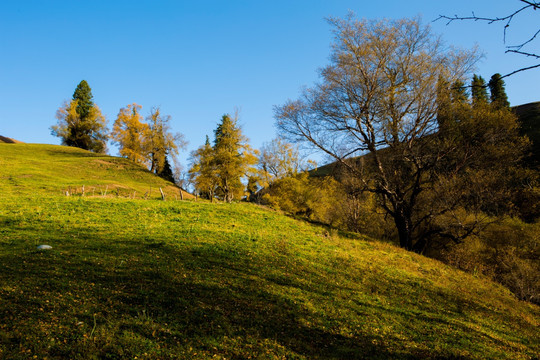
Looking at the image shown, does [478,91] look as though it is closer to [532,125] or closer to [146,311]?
[146,311]

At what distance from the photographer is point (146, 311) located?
638cm

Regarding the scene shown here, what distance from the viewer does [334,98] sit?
65.1ft

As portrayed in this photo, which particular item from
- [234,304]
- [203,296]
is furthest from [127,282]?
[234,304]

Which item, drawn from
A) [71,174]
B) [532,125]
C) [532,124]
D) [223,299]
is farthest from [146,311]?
[532,124]

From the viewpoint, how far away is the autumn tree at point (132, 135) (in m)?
63.5

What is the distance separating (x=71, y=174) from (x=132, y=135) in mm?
22297

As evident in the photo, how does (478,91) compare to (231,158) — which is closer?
(478,91)

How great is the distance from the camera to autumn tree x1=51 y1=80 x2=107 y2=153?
69.7 meters

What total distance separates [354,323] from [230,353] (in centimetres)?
340

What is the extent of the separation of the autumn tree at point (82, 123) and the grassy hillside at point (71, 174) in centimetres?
872

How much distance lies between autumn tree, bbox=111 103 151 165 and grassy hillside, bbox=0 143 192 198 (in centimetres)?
600

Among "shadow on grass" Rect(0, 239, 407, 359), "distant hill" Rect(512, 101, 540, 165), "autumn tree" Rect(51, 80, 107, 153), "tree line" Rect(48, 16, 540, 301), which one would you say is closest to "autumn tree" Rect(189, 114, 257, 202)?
"tree line" Rect(48, 16, 540, 301)

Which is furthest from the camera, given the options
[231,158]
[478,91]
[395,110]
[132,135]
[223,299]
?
[132,135]

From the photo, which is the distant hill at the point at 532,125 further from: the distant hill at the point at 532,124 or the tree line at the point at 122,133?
the tree line at the point at 122,133
